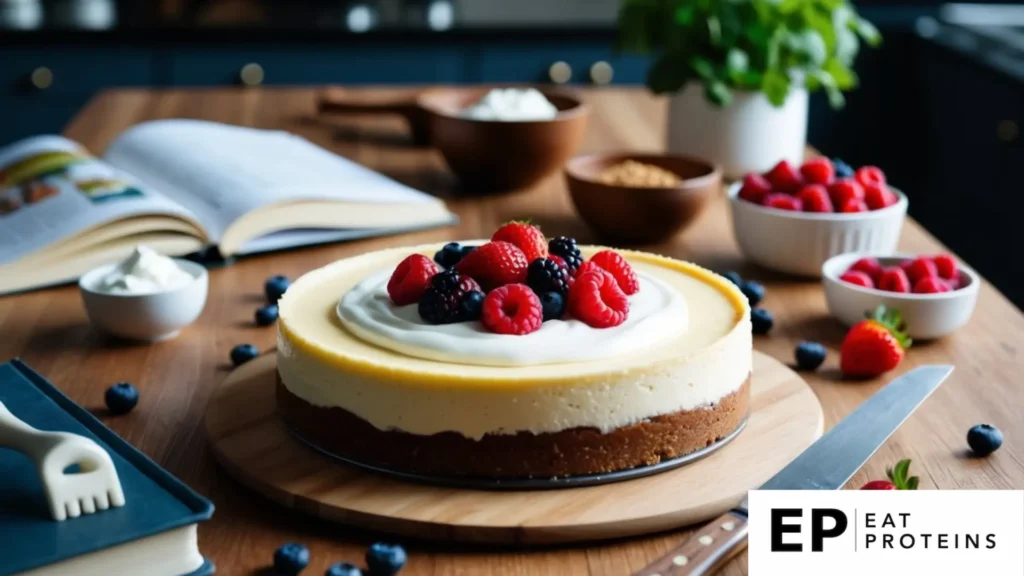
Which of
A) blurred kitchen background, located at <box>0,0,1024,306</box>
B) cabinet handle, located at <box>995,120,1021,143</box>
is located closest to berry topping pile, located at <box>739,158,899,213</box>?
cabinet handle, located at <box>995,120,1021,143</box>

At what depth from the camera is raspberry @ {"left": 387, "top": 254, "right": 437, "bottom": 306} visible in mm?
1375

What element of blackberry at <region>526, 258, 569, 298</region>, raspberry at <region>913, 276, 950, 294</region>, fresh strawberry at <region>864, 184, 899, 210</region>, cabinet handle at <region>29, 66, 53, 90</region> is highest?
blackberry at <region>526, 258, 569, 298</region>

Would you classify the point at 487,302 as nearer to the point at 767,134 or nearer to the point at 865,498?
the point at 865,498

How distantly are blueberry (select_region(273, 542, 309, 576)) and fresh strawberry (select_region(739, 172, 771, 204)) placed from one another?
1179 mm

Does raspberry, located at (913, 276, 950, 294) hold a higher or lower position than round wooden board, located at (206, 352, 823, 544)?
higher

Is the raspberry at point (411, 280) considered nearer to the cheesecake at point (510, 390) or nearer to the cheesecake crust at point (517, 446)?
the cheesecake at point (510, 390)

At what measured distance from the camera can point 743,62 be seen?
2.40 metres

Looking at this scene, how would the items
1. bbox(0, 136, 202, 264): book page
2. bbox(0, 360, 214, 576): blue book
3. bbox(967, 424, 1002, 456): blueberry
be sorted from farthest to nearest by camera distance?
bbox(0, 136, 202, 264): book page
bbox(967, 424, 1002, 456): blueberry
bbox(0, 360, 214, 576): blue book

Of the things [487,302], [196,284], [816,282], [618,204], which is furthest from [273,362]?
[816,282]

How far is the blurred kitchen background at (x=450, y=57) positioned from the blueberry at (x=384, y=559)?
3.20 m

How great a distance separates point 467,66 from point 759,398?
3.02 metres

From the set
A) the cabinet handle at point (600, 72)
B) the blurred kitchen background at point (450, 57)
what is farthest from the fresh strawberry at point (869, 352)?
the cabinet handle at point (600, 72)

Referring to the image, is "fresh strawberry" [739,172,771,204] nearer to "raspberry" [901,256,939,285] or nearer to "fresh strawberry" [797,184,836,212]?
"fresh strawberry" [797,184,836,212]

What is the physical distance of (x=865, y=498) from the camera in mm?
1214
